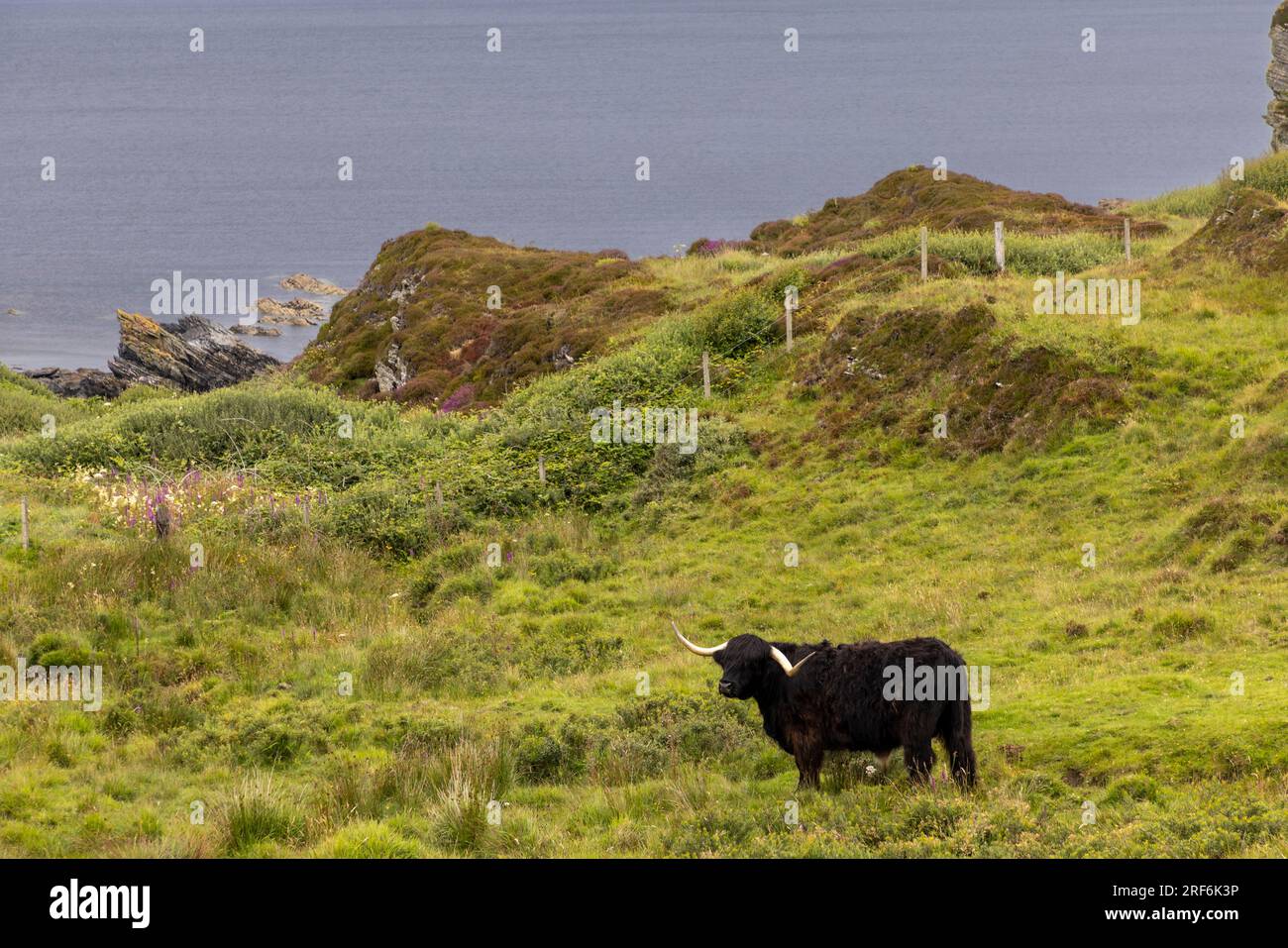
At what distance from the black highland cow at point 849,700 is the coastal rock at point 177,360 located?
55.7 meters

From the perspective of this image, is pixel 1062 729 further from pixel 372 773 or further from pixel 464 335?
pixel 464 335

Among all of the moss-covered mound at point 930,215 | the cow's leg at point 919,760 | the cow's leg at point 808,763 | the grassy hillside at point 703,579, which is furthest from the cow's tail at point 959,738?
the moss-covered mound at point 930,215

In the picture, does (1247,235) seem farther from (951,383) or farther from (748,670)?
(748,670)

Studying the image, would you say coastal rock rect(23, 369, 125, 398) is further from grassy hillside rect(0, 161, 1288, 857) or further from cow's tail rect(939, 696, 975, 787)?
cow's tail rect(939, 696, 975, 787)

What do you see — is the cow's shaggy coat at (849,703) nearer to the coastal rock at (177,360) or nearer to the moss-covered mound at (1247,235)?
the moss-covered mound at (1247,235)

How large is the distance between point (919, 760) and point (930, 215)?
36.3m

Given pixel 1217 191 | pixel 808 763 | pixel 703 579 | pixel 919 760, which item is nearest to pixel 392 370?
pixel 703 579

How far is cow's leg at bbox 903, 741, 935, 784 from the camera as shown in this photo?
13.8 metres

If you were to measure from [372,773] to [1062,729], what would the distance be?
8273mm

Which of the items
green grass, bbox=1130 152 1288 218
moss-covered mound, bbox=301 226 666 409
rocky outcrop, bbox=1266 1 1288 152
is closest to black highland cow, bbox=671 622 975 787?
moss-covered mound, bbox=301 226 666 409

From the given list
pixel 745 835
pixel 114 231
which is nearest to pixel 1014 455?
pixel 745 835

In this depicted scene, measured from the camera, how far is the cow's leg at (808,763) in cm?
1477

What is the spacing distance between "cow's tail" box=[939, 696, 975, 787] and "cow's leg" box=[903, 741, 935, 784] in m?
0.25

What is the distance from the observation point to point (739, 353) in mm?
35594
